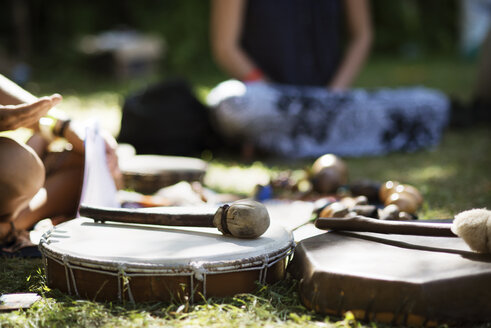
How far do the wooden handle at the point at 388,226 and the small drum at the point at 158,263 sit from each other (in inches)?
5.8

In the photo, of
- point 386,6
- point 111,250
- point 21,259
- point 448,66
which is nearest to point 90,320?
point 111,250

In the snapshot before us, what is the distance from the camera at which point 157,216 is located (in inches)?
63.4

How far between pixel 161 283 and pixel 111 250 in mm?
142

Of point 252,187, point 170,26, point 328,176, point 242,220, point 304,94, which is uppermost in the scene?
point 170,26

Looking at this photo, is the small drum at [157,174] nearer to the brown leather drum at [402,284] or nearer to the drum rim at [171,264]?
the drum rim at [171,264]

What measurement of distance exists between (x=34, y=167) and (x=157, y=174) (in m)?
0.87

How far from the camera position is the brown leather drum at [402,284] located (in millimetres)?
1282

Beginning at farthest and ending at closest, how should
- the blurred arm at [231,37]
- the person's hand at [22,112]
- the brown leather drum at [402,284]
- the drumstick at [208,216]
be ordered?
the blurred arm at [231,37], the person's hand at [22,112], the drumstick at [208,216], the brown leather drum at [402,284]

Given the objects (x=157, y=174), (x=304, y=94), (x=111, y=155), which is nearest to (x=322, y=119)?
(x=304, y=94)

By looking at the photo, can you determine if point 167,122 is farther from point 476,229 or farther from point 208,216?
point 476,229

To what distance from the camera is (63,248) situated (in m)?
1.45

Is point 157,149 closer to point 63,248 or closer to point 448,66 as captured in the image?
point 63,248

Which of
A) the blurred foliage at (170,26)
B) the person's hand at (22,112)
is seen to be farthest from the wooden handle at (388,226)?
the blurred foliage at (170,26)

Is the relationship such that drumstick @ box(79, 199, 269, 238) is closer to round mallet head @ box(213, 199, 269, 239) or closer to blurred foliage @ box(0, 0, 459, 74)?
round mallet head @ box(213, 199, 269, 239)
